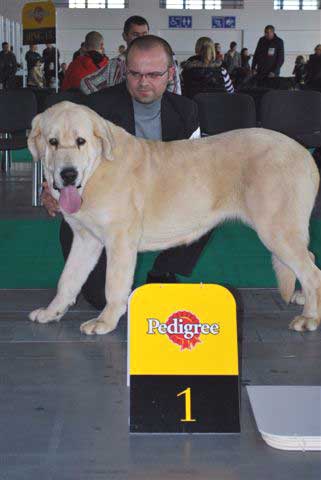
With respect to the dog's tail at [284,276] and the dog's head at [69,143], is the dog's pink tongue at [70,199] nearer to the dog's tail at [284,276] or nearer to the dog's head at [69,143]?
the dog's head at [69,143]

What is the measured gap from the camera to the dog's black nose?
11.6 feet

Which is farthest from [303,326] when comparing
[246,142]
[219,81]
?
[219,81]

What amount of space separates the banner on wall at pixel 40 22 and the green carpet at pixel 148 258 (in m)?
6.19

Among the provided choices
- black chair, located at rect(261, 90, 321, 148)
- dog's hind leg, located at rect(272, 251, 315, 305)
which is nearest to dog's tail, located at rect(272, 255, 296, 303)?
dog's hind leg, located at rect(272, 251, 315, 305)

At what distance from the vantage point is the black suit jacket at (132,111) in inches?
175

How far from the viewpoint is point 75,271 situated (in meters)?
4.06

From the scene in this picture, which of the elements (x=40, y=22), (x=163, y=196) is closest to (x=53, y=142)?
(x=163, y=196)

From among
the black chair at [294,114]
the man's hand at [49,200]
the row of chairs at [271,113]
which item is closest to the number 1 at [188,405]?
the man's hand at [49,200]

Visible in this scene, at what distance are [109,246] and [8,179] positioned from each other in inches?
258

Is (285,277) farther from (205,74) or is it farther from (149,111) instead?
(205,74)

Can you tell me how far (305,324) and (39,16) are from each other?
9558mm

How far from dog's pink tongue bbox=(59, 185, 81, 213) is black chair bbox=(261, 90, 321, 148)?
4.77m

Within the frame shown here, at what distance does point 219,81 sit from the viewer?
10.1m

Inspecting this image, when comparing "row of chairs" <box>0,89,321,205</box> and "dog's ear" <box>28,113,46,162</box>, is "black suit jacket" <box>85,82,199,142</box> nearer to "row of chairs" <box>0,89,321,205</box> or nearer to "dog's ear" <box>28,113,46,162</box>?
"dog's ear" <box>28,113,46,162</box>
